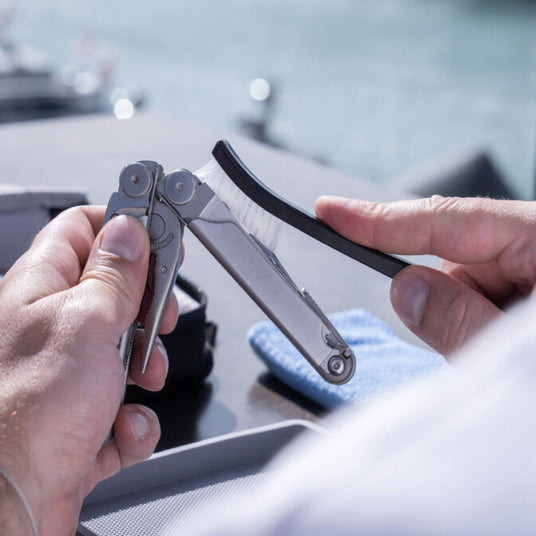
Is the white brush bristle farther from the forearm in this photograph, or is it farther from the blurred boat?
the blurred boat

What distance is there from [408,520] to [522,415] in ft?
0.30

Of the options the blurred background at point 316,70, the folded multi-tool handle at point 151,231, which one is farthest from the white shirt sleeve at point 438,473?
the blurred background at point 316,70

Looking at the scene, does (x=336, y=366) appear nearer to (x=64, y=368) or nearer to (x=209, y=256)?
(x=64, y=368)

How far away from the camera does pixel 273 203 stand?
16.2 inches

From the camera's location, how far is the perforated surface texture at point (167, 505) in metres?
0.44

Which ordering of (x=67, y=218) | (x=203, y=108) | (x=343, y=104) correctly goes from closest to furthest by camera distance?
(x=67, y=218), (x=203, y=108), (x=343, y=104)

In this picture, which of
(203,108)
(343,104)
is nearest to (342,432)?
(203,108)

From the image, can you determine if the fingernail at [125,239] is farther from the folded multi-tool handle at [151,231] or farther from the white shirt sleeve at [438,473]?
the white shirt sleeve at [438,473]

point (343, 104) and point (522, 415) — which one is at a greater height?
point (522, 415)

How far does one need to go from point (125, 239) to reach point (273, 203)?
3.4 inches

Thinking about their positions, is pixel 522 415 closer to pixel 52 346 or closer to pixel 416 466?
A: pixel 416 466

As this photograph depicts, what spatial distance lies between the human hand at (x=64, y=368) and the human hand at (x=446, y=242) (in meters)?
0.15

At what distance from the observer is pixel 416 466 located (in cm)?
37

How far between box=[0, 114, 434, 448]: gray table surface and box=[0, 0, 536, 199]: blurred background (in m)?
0.73
